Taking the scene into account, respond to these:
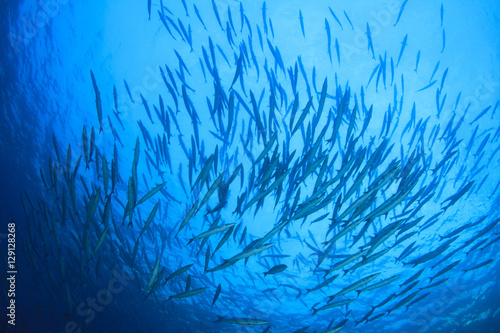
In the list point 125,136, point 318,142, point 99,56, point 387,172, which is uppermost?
point 99,56

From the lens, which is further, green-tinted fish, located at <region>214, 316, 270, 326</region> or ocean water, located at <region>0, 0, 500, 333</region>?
ocean water, located at <region>0, 0, 500, 333</region>

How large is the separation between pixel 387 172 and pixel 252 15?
8107 millimetres

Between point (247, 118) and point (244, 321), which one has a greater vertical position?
point (247, 118)

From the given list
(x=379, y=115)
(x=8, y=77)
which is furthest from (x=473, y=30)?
(x=8, y=77)

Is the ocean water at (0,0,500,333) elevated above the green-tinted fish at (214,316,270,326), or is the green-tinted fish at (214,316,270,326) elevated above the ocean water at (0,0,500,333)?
the ocean water at (0,0,500,333)

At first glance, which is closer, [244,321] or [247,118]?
[244,321]

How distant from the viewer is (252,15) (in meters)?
9.80

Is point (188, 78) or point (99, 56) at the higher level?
point (99, 56)

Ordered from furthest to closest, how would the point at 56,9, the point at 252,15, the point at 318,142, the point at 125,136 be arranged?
the point at 125,136
the point at 56,9
the point at 252,15
the point at 318,142

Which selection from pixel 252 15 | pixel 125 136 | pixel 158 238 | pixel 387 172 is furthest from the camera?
pixel 158 238

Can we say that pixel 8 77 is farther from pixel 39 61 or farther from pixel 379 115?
pixel 379 115

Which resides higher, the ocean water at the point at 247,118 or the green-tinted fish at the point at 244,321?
the ocean water at the point at 247,118

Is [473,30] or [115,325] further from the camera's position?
[115,325]

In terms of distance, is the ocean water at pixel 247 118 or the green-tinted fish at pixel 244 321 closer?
the green-tinted fish at pixel 244 321
